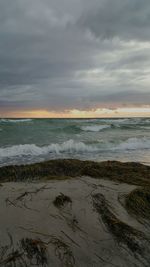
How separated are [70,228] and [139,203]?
3.85 ft

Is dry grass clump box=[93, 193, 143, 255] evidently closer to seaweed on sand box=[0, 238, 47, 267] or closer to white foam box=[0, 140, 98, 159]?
seaweed on sand box=[0, 238, 47, 267]

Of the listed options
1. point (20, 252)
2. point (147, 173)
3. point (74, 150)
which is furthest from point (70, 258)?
point (74, 150)

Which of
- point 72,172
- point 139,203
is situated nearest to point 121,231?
point 139,203

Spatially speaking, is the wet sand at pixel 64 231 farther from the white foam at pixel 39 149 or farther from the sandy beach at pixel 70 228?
the white foam at pixel 39 149

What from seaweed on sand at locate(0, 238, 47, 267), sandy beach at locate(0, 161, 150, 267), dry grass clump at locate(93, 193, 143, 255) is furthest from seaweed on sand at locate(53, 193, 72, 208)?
seaweed on sand at locate(0, 238, 47, 267)

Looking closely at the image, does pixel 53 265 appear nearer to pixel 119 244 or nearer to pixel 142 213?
pixel 119 244

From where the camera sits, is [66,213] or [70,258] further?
[66,213]

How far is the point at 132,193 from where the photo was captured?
3.49m

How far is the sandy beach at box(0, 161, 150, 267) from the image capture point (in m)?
→ 2.18

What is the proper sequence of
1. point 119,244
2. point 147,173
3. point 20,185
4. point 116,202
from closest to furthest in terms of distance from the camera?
point 119,244
point 116,202
point 20,185
point 147,173

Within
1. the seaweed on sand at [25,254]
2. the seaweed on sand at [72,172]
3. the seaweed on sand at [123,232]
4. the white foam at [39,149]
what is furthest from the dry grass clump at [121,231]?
the white foam at [39,149]

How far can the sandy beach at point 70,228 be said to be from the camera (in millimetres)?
2182

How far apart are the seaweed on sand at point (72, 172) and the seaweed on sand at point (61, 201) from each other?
48.7 inches

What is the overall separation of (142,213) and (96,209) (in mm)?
640
